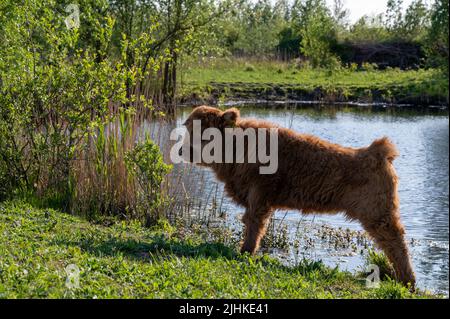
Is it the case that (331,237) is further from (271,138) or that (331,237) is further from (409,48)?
(409,48)

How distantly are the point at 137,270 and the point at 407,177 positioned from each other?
1122 centimetres

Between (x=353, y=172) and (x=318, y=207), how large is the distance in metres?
0.59

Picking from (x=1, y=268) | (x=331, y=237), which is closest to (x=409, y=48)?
(x=331, y=237)

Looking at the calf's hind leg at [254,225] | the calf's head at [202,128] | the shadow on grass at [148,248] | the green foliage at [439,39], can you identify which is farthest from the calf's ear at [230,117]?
the green foliage at [439,39]

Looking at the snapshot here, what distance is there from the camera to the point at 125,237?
8.25 meters

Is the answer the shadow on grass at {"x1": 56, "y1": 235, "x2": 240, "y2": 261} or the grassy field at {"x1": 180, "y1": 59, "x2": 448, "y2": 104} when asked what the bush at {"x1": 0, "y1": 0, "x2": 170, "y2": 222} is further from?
the grassy field at {"x1": 180, "y1": 59, "x2": 448, "y2": 104}

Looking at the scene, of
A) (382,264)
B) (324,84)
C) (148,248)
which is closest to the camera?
(148,248)

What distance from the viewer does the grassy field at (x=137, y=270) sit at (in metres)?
5.76

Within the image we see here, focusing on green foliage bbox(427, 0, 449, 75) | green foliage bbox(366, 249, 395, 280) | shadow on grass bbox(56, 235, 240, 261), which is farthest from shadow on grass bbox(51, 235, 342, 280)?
green foliage bbox(427, 0, 449, 75)

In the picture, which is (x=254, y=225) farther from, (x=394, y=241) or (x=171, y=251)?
(x=394, y=241)

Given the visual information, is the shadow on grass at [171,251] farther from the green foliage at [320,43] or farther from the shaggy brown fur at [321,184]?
the green foliage at [320,43]

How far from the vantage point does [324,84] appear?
36344 mm

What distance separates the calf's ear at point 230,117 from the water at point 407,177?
2.50 meters

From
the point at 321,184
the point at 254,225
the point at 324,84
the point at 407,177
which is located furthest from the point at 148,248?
the point at 324,84
